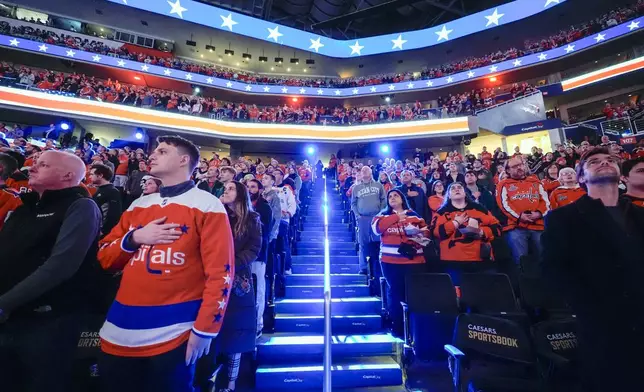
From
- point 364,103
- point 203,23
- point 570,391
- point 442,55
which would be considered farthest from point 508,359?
point 442,55

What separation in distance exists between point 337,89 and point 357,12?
532 centimetres

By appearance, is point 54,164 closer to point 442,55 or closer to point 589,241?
point 589,241

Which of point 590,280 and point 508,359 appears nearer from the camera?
point 590,280

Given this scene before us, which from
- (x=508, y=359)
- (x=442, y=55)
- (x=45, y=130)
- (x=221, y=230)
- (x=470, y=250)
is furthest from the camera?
(x=442, y=55)

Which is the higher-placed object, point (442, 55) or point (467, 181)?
point (442, 55)

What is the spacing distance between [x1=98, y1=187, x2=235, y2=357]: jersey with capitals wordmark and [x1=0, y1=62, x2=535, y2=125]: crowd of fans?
51.5 feet

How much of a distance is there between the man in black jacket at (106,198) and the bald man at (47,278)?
4.01ft

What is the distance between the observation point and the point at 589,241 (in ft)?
4.93

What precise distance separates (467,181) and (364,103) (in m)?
18.9

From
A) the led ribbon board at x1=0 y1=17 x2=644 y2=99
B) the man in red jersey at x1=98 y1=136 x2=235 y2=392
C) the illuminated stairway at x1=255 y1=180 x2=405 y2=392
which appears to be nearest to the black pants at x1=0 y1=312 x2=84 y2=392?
the man in red jersey at x1=98 y1=136 x2=235 y2=392

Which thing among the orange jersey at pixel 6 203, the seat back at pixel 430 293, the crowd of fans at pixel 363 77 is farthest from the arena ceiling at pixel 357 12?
the orange jersey at pixel 6 203

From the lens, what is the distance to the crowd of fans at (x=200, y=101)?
13039mm

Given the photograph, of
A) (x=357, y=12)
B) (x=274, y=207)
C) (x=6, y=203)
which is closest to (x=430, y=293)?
(x=274, y=207)

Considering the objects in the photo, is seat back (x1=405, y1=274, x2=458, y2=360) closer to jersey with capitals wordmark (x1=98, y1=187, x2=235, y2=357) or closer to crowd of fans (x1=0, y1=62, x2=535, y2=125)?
jersey with capitals wordmark (x1=98, y1=187, x2=235, y2=357)
